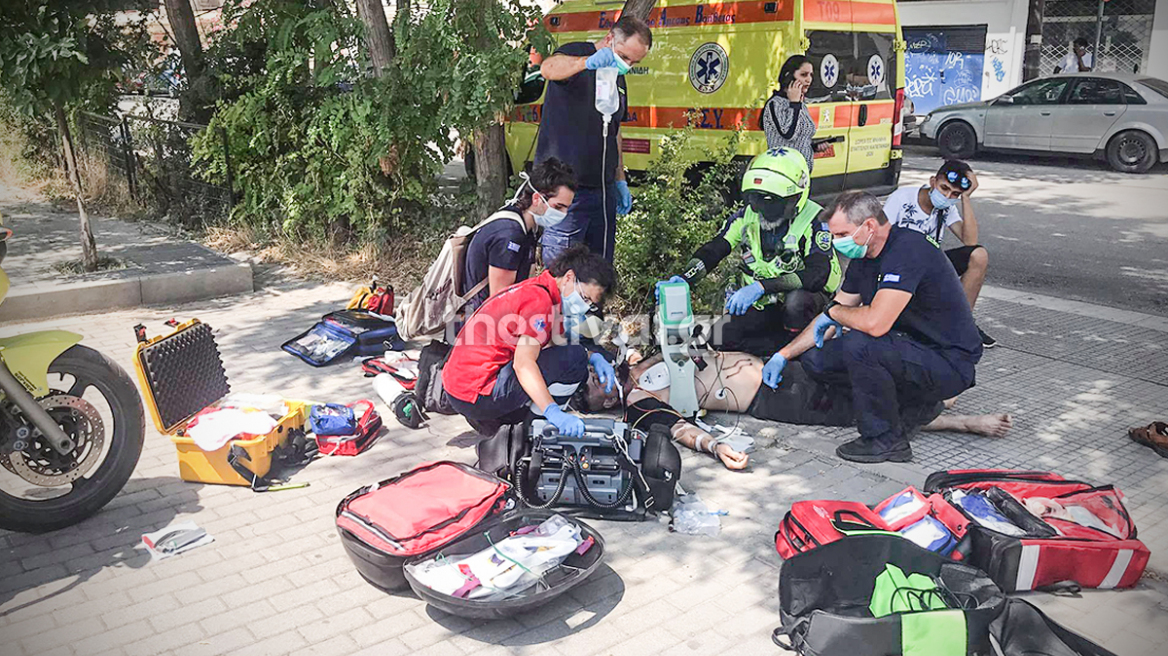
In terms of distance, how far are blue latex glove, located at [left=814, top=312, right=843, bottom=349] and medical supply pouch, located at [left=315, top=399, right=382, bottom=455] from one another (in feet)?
7.64

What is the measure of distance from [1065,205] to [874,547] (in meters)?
9.53

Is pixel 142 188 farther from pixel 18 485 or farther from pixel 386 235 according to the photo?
pixel 18 485

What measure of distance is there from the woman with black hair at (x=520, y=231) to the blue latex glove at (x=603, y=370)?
1.96 feet

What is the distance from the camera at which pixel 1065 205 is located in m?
11.4

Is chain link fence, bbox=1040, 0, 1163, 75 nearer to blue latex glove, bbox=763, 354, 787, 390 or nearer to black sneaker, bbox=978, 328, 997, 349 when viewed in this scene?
black sneaker, bbox=978, 328, 997, 349

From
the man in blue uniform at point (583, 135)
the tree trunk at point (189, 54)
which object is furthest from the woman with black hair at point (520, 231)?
the tree trunk at point (189, 54)

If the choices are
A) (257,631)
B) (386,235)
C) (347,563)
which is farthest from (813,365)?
(386,235)

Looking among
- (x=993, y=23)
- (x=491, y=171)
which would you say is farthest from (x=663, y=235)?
(x=993, y=23)

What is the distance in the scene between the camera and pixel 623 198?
6262 mm

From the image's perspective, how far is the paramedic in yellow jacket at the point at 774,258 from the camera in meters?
5.47

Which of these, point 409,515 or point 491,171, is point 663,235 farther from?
point 409,515

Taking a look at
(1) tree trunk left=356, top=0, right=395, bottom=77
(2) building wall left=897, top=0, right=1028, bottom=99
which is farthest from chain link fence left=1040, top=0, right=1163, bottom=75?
(1) tree trunk left=356, top=0, right=395, bottom=77

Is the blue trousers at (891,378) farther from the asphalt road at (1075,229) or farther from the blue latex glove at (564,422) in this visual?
the asphalt road at (1075,229)

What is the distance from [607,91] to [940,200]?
2.10m
